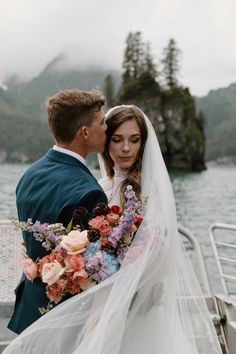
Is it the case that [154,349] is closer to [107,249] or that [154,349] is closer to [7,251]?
[107,249]

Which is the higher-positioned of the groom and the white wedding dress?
the groom

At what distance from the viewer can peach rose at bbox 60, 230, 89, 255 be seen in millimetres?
1962

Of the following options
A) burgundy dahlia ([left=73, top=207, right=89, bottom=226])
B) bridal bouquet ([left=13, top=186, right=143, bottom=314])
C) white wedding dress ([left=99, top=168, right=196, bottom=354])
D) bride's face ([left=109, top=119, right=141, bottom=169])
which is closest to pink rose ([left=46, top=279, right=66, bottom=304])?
bridal bouquet ([left=13, top=186, right=143, bottom=314])

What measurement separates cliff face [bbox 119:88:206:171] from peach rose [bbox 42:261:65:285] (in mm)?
90712

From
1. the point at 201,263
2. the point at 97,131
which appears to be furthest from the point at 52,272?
the point at 201,263

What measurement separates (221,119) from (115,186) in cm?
16166

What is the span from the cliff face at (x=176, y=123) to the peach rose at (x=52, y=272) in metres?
90.7

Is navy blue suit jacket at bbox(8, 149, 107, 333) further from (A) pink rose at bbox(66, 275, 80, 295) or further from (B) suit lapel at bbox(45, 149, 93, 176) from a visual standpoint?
(A) pink rose at bbox(66, 275, 80, 295)

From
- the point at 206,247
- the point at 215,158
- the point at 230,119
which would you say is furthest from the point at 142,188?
the point at 230,119

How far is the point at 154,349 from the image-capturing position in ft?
7.60

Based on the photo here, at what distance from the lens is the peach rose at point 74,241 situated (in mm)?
1962

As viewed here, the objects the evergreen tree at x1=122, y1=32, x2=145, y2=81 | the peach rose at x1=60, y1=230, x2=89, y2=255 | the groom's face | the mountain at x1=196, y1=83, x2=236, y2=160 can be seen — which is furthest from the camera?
the mountain at x1=196, y1=83, x2=236, y2=160

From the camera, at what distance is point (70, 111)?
6.91 feet

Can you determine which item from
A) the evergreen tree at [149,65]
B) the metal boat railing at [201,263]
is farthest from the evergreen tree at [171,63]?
the metal boat railing at [201,263]
